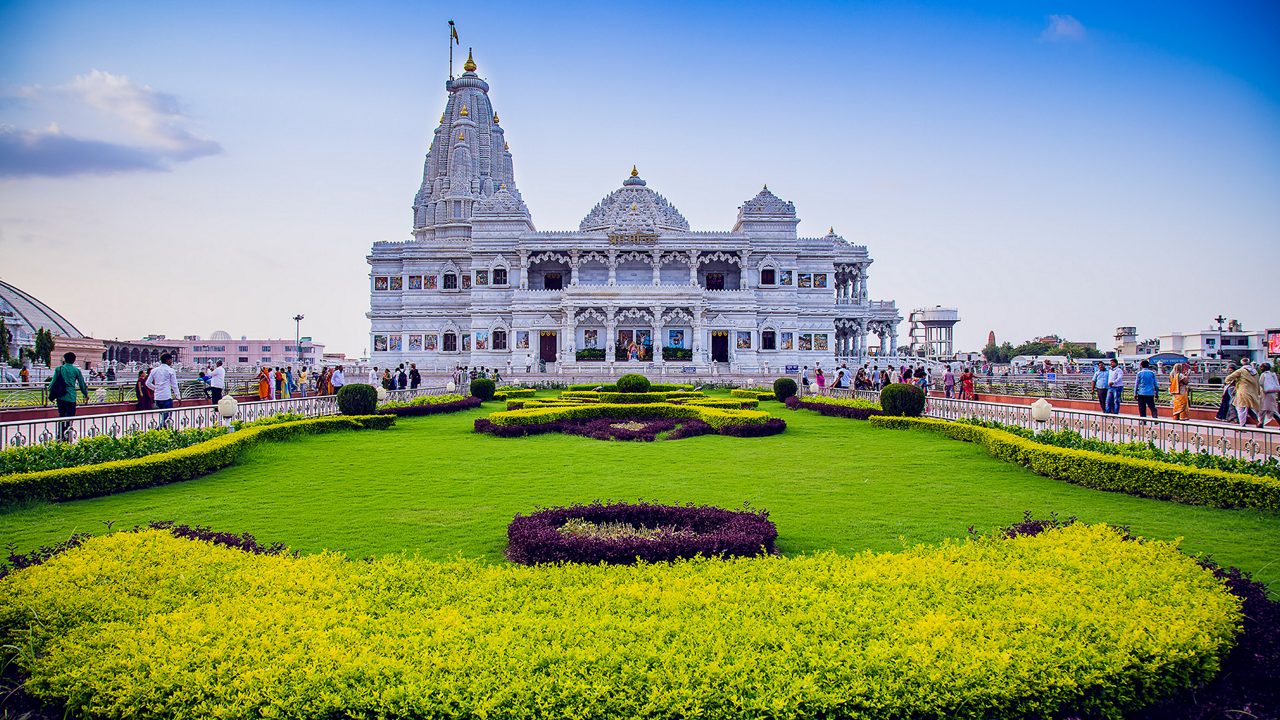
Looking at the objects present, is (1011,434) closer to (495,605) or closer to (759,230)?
(495,605)

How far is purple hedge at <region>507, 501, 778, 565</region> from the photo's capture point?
6637 millimetres

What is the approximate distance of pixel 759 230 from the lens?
172 feet

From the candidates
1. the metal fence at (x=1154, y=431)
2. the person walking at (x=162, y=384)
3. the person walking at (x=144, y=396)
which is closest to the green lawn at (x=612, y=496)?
the metal fence at (x=1154, y=431)

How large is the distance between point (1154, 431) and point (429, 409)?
716 inches

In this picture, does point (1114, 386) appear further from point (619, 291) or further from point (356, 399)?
point (619, 291)

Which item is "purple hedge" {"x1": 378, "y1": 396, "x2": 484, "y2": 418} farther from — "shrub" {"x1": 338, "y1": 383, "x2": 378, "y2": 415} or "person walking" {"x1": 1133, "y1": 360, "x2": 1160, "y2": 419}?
"person walking" {"x1": 1133, "y1": 360, "x2": 1160, "y2": 419}

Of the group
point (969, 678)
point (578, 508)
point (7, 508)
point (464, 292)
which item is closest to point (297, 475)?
point (7, 508)

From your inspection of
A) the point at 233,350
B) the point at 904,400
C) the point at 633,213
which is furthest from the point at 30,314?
Answer: the point at 904,400

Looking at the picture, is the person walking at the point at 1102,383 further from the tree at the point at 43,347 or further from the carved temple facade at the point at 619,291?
the tree at the point at 43,347

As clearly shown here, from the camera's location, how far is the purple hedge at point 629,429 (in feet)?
54.6

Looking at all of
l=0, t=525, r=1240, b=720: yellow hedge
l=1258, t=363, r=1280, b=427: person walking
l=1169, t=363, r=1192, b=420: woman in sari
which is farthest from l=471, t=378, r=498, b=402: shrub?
l=1258, t=363, r=1280, b=427: person walking

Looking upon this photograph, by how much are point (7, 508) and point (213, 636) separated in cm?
721

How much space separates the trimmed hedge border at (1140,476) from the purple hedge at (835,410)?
21.7 ft

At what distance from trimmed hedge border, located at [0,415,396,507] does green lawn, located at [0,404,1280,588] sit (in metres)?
0.23
